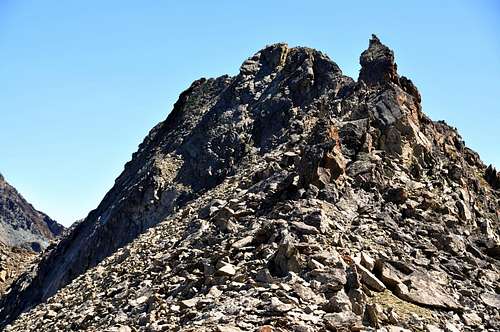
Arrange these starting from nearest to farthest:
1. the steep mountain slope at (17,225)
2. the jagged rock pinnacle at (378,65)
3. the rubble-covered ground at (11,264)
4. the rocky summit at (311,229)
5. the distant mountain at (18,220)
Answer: the rocky summit at (311,229)
the jagged rock pinnacle at (378,65)
the rubble-covered ground at (11,264)
the steep mountain slope at (17,225)
the distant mountain at (18,220)

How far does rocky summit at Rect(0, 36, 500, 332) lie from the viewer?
→ 60.4 feet

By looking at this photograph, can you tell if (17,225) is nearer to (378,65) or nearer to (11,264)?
(11,264)

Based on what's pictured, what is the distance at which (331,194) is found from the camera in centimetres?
2556

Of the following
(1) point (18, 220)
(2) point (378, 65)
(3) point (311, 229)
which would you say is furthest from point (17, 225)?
(3) point (311, 229)

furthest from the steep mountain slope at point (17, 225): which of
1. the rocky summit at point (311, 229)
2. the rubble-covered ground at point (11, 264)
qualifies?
the rocky summit at point (311, 229)

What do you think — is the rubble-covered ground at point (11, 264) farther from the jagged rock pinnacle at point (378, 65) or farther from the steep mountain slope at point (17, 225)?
the steep mountain slope at point (17, 225)

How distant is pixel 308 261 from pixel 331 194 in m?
6.74

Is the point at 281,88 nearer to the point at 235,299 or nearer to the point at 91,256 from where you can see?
the point at 91,256

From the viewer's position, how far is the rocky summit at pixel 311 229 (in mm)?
18406

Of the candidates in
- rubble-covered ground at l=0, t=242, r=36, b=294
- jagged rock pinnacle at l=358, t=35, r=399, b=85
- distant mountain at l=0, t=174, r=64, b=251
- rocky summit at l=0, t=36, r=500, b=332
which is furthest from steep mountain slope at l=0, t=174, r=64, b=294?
jagged rock pinnacle at l=358, t=35, r=399, b=85

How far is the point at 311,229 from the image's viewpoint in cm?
2158

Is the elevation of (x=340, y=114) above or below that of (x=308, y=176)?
above

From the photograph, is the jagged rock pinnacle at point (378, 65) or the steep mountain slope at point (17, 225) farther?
the steep mountain slope at point (17, 225)

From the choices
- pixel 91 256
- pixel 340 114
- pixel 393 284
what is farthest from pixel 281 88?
pixel 393 284
